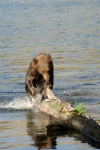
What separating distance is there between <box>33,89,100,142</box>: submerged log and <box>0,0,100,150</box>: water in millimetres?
169

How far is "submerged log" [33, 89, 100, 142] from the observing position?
12233 mm

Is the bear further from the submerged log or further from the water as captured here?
the submerged log

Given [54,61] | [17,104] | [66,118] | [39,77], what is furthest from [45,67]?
[54,61]

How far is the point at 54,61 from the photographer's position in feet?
82.6

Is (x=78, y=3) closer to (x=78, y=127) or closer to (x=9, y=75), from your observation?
(x=9, y=75)

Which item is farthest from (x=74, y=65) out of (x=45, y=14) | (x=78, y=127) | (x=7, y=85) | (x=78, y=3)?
(x=78, y=3)

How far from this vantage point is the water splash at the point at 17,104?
54.7 ft

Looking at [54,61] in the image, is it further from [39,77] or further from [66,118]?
[66,118]

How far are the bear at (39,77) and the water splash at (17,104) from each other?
A: 40cm

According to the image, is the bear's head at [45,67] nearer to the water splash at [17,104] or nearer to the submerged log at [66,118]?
the submerged log at [66,118]

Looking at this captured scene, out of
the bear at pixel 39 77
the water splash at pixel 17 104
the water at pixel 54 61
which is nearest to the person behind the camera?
the water at pixel 54 61

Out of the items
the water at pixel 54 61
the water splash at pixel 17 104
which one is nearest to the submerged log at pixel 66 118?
the water at pixel 54 61

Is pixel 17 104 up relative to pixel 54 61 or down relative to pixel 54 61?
down

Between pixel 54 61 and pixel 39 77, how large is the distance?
29.1ft
